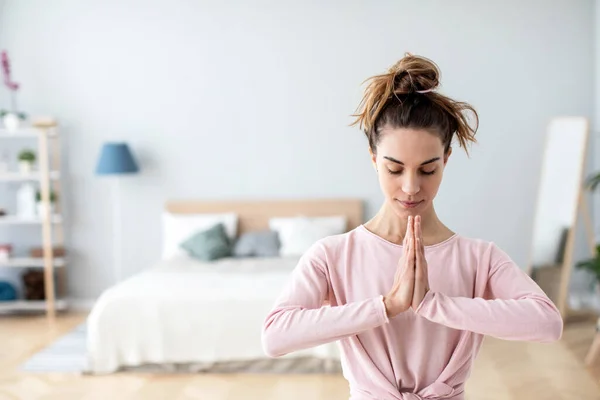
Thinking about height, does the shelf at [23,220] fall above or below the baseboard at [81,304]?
above

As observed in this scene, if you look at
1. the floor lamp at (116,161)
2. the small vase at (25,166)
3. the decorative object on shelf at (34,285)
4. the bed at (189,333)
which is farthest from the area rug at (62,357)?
the small vase at (25,166)

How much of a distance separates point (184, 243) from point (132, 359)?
1316 mm

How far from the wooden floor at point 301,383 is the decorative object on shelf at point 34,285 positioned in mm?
1283

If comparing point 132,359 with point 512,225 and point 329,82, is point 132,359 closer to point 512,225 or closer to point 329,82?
point 329,82

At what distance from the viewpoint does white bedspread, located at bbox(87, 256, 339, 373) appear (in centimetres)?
404

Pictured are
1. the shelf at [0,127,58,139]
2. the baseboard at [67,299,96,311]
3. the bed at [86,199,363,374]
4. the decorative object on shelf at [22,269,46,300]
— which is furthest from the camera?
the baseboard at [67,299,96,311]

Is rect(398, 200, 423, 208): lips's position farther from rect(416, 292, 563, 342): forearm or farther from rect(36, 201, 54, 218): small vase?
rect(36, 201, 54, 218): small vase

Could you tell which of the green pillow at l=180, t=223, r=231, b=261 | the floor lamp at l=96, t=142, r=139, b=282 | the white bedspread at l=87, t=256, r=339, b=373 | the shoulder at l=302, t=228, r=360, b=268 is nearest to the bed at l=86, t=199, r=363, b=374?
the white bedspread at l=87, t=256, r=339, b=373

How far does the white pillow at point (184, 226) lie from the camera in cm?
540

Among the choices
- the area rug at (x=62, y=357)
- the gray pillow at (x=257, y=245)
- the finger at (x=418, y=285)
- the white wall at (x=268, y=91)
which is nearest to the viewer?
the finger at (x=418, y=285)

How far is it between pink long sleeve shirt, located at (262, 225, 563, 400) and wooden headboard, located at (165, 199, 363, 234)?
4218 mm

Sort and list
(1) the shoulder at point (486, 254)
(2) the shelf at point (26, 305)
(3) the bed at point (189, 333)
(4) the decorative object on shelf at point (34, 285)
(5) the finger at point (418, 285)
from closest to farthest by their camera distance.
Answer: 1. (5) the finger at point (418, 285)
2. (1) the shoulder at point (486, 254)
3. (3) the bed at point (189, 333)
4. (2) the shelf at point (26, 305)
5. (4) the decorative object on shelf at point (34, 285)

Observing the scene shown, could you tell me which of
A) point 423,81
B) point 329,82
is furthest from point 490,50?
point 423,81

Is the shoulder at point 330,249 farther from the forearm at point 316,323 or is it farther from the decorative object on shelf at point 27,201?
the decorative object on shelf at point 27,201
